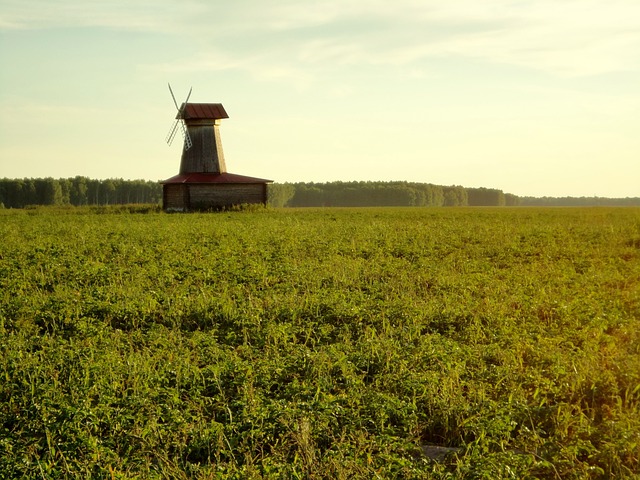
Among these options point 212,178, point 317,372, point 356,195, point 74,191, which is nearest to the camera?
point 317,372

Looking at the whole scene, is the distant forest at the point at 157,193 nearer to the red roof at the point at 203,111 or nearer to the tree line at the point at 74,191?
the tree line at the point at 74,191

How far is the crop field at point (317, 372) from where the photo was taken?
672 centimetres

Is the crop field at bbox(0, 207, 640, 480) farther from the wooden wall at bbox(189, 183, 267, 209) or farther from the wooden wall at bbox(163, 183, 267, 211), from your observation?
the wooden wall at bbox(189, 183, 267, 209)

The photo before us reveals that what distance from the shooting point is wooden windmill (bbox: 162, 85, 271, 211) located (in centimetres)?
5556

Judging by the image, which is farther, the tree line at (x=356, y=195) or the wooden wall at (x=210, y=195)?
the tree line at (x=356, y=195)

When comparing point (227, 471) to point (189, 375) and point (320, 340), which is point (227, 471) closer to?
point (189, 375)

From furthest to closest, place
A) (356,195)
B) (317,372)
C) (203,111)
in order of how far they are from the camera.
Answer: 1. (356,195)
2. (203,111)
3. (317,372)

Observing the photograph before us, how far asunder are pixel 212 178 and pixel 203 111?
642 cm

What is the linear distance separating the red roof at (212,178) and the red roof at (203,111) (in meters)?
4.89

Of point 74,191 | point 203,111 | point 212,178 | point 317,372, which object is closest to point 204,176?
point 212,178

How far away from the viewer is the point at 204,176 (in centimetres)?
5688

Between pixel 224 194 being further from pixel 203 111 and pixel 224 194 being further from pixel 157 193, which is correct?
pixel 157 193

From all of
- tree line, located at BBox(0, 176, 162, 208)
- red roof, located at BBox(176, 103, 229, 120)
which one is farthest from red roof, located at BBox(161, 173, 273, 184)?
tree line, located at BBox(0, 176, 162, 208)

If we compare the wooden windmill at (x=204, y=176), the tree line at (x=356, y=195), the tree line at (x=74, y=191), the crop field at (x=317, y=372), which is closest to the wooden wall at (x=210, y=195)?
the wooden windmill at (x=204, y=176)
